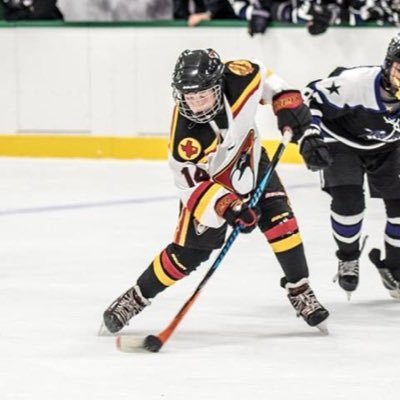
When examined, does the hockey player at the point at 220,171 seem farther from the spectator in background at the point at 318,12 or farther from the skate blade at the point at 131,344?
the spectator in background at the point at 318,12

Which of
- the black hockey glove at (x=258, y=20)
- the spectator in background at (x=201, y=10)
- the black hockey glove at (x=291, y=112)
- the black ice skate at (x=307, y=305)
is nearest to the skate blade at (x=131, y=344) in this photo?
the black ice skate at (x=307, y=305)

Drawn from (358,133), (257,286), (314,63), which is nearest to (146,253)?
(257,286)

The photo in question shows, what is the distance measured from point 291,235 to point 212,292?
0.89m

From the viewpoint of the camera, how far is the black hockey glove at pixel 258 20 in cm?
910

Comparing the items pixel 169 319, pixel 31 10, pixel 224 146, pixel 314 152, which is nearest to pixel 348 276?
pixel 169 319

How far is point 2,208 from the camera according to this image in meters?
7.34

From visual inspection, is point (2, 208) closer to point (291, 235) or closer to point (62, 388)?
point (291, 235)

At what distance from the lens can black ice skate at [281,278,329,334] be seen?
412 cm

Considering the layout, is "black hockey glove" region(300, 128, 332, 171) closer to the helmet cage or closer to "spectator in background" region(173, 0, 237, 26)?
the helmet cage

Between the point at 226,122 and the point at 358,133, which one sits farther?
the point at 358,133

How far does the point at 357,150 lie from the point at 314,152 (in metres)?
0.69

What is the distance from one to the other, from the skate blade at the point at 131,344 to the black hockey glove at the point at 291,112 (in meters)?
0.74

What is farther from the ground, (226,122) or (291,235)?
(226,122)

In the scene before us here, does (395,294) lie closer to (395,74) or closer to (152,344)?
(395,74)
